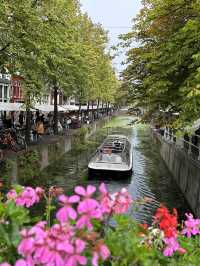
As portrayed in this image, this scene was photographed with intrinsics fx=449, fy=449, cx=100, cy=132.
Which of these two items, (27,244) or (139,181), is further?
(139,181)

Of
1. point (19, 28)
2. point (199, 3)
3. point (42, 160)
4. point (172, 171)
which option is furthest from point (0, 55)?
point (172, 171)

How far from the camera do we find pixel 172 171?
26.6 m

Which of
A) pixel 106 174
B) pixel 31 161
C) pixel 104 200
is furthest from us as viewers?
pixel 106 174

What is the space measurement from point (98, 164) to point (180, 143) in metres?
6.31

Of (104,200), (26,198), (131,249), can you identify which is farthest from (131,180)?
(104,200)

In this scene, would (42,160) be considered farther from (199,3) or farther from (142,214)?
(199,3)

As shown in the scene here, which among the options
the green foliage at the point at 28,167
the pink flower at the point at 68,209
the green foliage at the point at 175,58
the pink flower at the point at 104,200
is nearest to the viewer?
the pink flower at the point at 68,209

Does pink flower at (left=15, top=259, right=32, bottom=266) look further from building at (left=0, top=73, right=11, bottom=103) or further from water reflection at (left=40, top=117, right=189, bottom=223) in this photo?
building at (left=0, top=73, right=11, bottom=103)

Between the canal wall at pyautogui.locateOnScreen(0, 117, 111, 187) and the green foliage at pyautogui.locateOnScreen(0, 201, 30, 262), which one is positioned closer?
the green foliage at pyautogui.locateOnScreen(0, 201, 30, 262)

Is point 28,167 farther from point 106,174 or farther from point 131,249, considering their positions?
point 131,249

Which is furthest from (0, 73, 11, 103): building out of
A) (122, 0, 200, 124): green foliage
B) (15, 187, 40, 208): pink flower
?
(15, 187, 40, 208): pink flower

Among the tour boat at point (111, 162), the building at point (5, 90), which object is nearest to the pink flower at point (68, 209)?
the tour boat at point (111, 162)

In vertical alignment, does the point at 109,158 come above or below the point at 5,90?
below

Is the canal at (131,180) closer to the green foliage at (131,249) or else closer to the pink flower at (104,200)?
the green foliage at (131,249)
